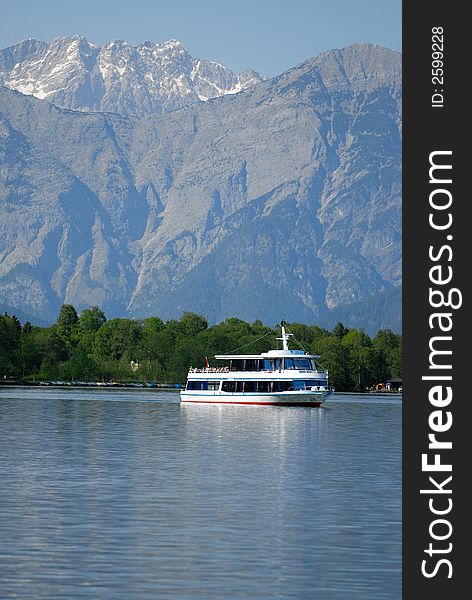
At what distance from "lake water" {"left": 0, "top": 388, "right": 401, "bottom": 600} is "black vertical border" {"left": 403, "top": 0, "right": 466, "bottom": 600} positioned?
10.1 feet

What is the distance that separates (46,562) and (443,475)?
15.5m

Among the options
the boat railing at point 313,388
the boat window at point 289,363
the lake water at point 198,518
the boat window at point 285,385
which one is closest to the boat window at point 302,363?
the boat window at point 289,363

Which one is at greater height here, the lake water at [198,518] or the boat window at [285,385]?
the boat window at [285,385]

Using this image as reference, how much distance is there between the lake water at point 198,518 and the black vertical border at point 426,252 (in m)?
3.07

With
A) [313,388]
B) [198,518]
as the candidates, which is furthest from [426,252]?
[313,388]

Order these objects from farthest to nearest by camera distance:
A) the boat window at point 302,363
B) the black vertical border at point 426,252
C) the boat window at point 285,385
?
1. the boat window at point 302,363
2. the boat window at point 285,385
3. the black vertical border at point 426,252

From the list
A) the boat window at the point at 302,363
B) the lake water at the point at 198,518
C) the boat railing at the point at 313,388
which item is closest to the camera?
the lake water at the point at 198,518

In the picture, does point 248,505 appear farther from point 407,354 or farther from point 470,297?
point 407,354

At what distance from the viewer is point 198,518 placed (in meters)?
60.6

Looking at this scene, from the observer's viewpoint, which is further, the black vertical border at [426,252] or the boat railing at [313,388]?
the boat railing at [313,388]

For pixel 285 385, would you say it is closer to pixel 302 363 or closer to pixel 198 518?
pixel 302 363

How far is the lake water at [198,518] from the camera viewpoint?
152 ft

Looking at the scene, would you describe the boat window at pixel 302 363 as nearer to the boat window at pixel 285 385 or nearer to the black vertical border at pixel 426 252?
the boat window at pixel 285 385

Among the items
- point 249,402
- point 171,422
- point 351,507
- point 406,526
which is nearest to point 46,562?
point 406,526
